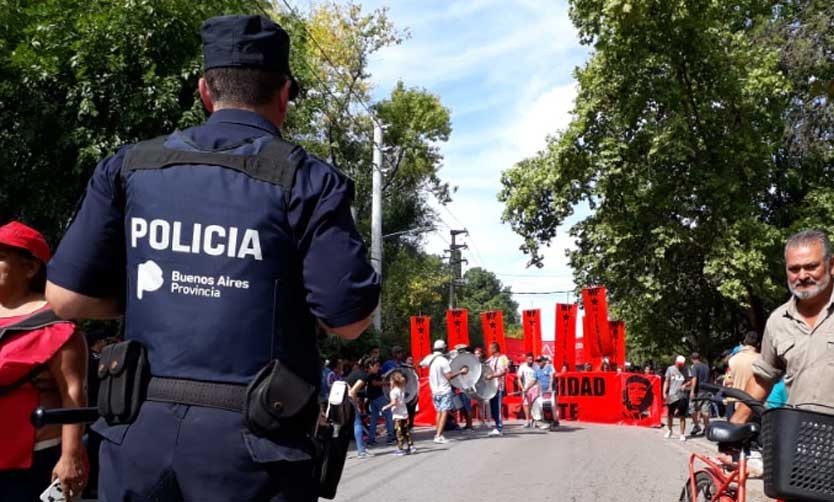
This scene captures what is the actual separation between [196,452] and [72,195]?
12488 mm

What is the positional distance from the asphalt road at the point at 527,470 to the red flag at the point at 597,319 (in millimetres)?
6371

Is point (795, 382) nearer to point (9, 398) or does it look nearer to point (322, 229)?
point (322, 229)

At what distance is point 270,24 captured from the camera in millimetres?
2496

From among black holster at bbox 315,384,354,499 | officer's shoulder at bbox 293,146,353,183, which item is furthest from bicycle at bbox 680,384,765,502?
officer's shoulder at bbox 293,146,353,183

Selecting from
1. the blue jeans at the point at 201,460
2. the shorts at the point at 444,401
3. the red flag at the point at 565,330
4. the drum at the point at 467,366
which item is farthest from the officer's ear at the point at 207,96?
the red flag at the point at 565,330

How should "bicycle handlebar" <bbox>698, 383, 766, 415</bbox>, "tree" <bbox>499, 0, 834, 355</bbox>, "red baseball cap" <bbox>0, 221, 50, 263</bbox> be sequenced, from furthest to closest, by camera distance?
"tree" <bbox>499, 0, 834, 355</bbox> < "bicycle handlebar" <bbox>698, 383, 766, 415</bbox> < "red baseball cap" <bbox>0, 221, 50, 263</bbox>

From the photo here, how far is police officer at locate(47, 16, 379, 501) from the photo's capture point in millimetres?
2174

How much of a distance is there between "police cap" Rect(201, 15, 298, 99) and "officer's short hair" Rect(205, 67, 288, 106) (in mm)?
15

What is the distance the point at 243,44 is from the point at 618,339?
25281 millimetres

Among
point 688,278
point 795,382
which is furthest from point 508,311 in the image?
point 795,382

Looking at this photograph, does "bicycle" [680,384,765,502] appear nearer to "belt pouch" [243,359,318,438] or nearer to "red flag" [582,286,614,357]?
"belt pouch" [243,359,318,438]

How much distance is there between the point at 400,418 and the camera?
53.0 ft

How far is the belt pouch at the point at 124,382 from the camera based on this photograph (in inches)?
88.0

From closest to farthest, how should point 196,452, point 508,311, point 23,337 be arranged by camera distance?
point 196,452 → point 23,337 → point 508,311
